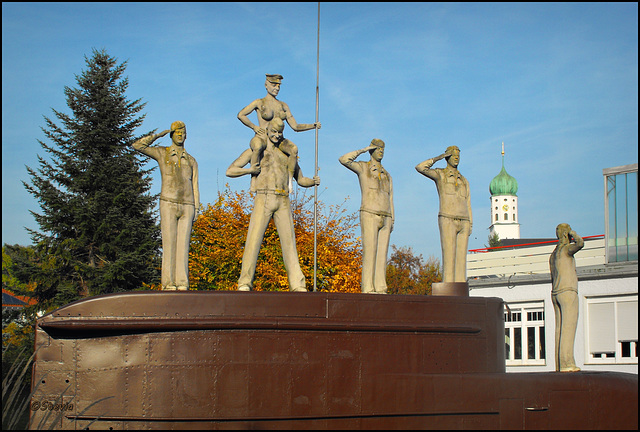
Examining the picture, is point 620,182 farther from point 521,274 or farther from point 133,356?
point 133,356

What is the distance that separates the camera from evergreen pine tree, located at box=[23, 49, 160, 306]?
31.3 m

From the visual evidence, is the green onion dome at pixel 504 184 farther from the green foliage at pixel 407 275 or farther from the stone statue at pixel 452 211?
the stone statue at pixel 452 211

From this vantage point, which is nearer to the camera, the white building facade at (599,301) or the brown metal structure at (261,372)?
the brown metal structure at (261,372)

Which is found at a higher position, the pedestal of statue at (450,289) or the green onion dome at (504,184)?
the green onion dome at (504,184)

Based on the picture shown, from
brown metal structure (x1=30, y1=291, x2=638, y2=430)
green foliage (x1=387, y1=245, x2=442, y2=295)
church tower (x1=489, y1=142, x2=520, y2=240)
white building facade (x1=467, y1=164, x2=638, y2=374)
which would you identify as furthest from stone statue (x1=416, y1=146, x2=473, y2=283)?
church tower (x1=489, y1=142, x2=520, y2=240)

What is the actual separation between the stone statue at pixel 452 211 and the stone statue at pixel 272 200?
7.78ft

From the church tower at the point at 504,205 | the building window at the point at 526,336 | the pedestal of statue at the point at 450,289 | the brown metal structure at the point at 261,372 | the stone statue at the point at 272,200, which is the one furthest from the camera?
the church tower at the point at 504,205

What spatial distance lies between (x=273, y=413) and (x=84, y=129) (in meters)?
28.0

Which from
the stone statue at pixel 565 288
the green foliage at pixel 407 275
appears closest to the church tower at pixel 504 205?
the green foliage at pixel 407 275

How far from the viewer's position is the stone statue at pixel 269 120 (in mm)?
10625

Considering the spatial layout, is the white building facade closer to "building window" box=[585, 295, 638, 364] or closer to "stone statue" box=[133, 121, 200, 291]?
"building window" box=[585, 295, 638, 364]

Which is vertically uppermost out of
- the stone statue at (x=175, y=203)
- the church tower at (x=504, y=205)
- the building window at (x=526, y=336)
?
the church tower at (x=504, y=205)

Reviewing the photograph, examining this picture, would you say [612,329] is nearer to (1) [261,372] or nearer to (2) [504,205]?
(1) [261,372]

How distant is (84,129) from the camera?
33625mm
